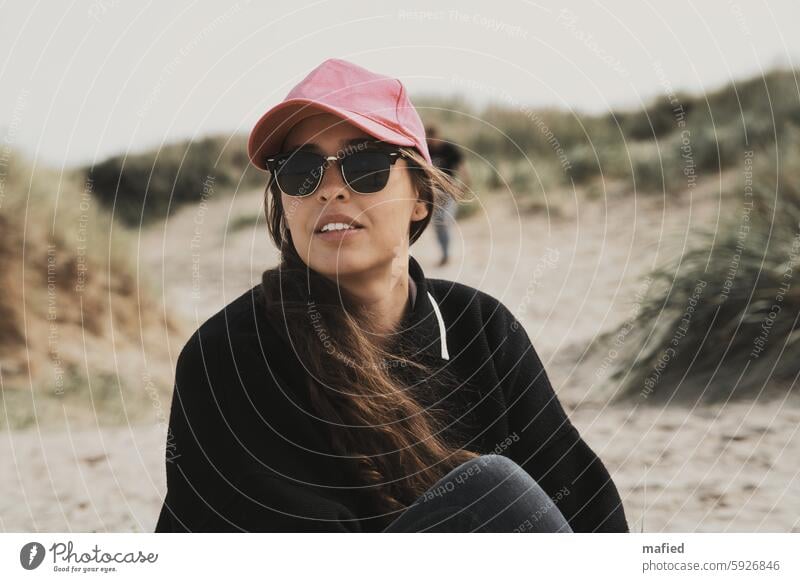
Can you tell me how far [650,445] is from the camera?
319 cm

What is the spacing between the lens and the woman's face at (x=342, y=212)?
1.84 meters

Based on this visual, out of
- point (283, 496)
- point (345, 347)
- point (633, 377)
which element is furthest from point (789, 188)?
point (283, 496)

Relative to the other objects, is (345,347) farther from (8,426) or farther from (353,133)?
(8,426)

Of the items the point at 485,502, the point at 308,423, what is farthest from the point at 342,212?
the point at 485,502

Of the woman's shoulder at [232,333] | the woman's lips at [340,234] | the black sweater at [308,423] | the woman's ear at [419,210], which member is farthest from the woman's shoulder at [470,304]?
Result: the woman's shoulder at [232,333]

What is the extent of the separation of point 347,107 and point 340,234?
0.78ft

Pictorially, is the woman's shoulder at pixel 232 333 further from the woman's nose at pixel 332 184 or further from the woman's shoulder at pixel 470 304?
the woman's shoulder at pixel 470 304

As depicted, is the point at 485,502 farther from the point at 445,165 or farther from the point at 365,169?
the point at 445,165

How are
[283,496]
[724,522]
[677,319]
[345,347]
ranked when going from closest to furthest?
[283,496] < [345,347] < [724,522] < [677,319]

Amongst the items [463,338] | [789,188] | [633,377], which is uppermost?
[463,338]

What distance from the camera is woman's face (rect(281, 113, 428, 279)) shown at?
72.4 inches

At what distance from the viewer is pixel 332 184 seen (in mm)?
1847

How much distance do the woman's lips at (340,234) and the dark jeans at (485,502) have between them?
0.48 m
